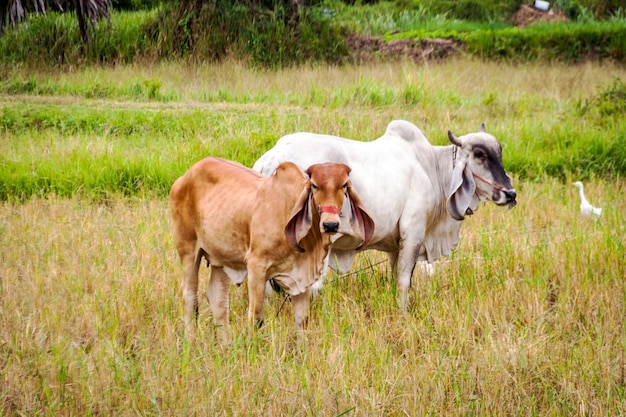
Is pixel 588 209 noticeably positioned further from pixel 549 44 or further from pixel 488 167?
pixel 549 44

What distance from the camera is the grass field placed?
3.54 metres

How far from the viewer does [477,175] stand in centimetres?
478

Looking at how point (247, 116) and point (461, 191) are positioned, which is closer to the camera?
point (461, 191)

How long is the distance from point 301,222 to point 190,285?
2.99ft

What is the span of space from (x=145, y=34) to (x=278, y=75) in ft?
8.38

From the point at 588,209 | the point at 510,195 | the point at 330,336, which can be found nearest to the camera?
the point at 330,336

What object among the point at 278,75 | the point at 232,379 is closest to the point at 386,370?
the point at 232,379

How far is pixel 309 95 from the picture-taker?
34.9 feet

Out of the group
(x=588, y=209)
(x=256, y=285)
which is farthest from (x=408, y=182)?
(x=588, y=209)

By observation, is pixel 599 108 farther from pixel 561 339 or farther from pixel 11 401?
pixel 11 401

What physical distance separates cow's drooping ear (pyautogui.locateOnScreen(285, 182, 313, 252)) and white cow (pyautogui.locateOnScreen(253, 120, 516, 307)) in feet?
1.92

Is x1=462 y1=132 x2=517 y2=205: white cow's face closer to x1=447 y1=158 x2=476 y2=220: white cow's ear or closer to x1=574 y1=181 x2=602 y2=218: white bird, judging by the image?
x1=447 y1=158 x2=476 y2=220: white cow's ear

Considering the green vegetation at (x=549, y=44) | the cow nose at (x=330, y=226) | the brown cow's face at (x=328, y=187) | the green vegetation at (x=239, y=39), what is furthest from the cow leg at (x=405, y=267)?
the green vegetation at (x=549, y=44)

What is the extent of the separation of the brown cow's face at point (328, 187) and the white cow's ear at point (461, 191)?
125 centimetres
